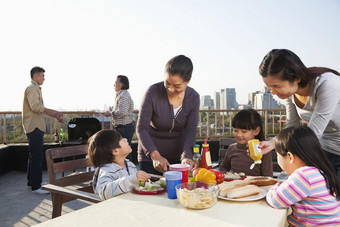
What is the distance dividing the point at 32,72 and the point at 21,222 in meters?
2.24

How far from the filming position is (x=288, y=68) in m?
1.71

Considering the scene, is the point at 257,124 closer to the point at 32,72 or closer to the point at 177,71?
the point at 177,71

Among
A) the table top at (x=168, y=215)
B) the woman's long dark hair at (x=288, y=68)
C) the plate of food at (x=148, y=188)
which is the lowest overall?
the table top at (x=168, y=215)

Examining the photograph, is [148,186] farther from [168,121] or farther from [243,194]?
[168,121]

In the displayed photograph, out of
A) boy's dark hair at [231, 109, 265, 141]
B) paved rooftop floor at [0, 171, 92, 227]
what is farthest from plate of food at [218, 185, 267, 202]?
paved rooftop floor at [0, 171, 92, 227]

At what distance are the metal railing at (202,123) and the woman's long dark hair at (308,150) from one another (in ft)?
19.1

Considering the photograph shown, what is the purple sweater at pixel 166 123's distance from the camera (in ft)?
7.43

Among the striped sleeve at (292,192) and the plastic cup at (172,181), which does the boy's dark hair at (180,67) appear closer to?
the plastic cup at (172,181)

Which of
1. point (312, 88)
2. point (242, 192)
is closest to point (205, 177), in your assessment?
point (242, 192)

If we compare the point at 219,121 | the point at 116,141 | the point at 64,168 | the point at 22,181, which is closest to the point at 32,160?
the point at 22,181

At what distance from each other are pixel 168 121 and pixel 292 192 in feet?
3.93

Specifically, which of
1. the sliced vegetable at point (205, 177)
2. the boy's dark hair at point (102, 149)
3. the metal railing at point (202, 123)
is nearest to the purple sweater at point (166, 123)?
the boy's dark hair at point (102, 149)

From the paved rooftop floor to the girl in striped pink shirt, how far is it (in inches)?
115

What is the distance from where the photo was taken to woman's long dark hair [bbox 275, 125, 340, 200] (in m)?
1.37
